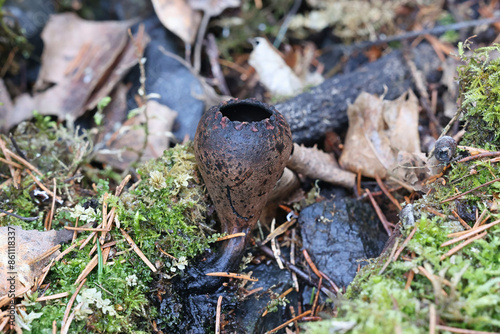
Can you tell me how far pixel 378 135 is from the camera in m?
2.79

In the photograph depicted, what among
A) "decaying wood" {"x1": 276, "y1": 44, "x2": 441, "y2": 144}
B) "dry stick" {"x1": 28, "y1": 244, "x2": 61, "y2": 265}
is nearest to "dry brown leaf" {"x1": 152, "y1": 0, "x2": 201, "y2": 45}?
"decaying wood" {"x1": 276, "y1": 44, "x2": 441, "y2": 144}

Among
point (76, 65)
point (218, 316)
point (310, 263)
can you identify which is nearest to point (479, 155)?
point (310, 263)

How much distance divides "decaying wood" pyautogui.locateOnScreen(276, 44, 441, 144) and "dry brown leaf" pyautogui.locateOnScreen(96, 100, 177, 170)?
99cm

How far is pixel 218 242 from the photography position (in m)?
2.24

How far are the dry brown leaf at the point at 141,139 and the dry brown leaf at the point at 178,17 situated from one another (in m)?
0.80

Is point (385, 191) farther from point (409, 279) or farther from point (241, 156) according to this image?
point (241, 156)

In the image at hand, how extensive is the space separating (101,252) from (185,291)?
0.49 metres

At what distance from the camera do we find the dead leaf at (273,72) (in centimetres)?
362

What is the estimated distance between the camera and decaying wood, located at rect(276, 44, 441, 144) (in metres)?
2.96

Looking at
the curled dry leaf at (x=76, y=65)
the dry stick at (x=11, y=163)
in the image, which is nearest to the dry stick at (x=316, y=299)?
the dry stick at (x=11, y=163)

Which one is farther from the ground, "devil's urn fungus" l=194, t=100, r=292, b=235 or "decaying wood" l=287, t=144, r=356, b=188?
"devil's urn fungus" l=194, t=100, r=292, b=235

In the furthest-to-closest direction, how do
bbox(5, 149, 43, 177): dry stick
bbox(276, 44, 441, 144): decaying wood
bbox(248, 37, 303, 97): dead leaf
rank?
bbox(248, 37, 303, 97): dead leaf < bbox(276, 44, 441, 144): decaying wood < bbox(5, 149, 43, 177): dry stick

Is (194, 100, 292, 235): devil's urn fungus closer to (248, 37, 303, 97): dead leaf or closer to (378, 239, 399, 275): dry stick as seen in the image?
(378, 239, 399, 275): dry stick

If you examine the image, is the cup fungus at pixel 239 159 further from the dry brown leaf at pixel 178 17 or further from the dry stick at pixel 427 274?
the dry brown leaf at pixel 178 17
